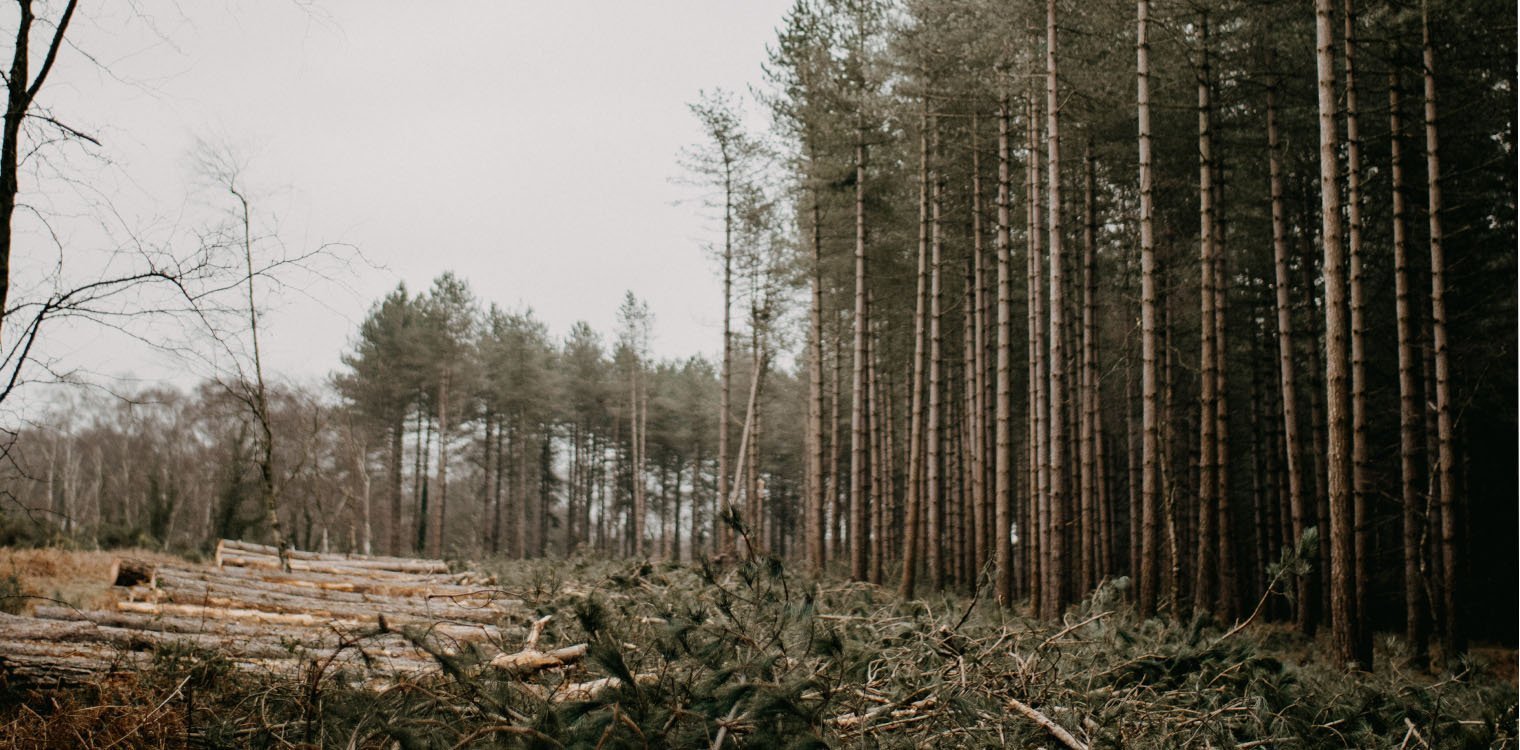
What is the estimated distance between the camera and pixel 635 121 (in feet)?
58.5

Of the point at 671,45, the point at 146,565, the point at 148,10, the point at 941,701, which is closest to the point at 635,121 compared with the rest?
the point at 671,45

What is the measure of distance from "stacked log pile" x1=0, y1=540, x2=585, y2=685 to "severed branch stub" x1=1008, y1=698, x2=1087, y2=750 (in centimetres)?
187

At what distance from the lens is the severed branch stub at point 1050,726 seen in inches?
115

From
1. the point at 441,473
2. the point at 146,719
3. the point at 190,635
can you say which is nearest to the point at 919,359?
the point at 190,635

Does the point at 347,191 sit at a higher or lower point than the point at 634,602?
higher

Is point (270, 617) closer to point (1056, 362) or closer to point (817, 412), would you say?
point (1056, 362)

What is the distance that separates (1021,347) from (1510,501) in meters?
9.17

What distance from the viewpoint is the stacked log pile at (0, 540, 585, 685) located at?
418cm

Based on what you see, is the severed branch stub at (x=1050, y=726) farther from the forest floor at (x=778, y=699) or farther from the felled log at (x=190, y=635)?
the felled log at (x=190, y=635)

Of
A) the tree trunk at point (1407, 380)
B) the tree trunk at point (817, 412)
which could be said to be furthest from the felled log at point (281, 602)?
the tree trunk at point (1407, 380)

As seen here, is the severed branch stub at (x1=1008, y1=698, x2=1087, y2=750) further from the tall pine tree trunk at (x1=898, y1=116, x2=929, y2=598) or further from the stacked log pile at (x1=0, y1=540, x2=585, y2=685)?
the tall pine tree trunk at (x1=898, y1=116, x2=929, y2=598)

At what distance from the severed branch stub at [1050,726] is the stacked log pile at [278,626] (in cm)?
187

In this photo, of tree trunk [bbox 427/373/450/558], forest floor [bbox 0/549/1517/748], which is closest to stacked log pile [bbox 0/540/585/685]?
forest floor [bbox 0/549/1517/748]

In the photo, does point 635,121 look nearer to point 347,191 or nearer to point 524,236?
point 524,236
